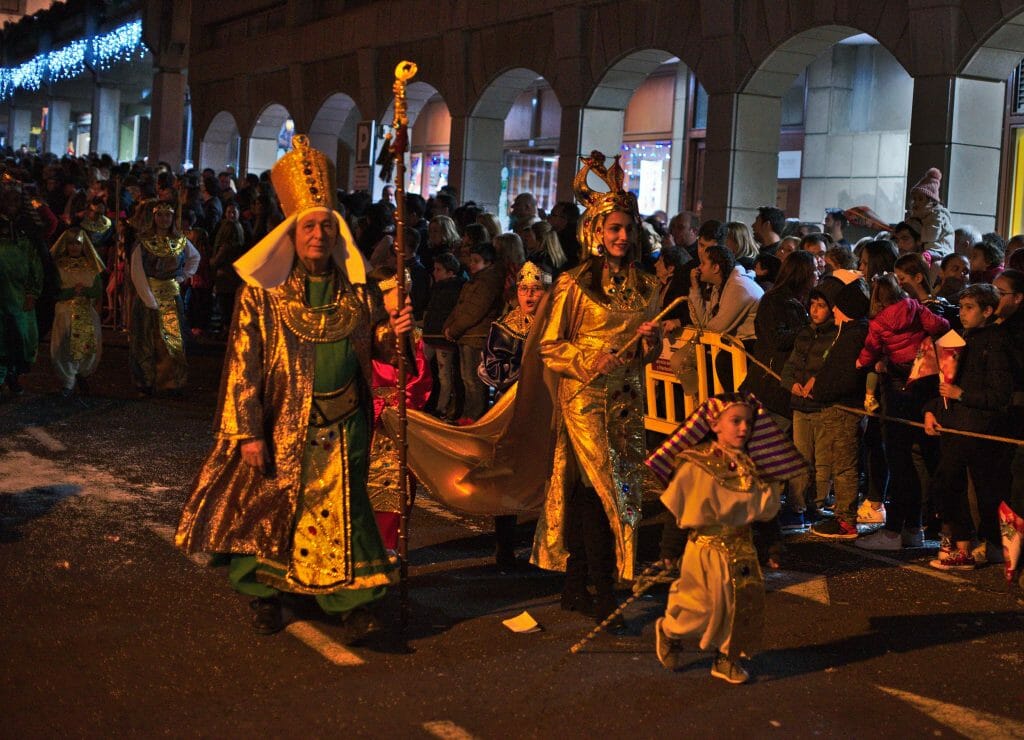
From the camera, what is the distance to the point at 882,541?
8.94m

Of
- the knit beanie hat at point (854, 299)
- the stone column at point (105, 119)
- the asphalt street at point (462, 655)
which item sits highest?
the stone column at point (105, 119)

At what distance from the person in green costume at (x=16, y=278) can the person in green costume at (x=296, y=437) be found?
21.9 feet

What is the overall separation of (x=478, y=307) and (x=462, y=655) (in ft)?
18.1

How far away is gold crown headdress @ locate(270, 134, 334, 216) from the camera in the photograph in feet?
21.3

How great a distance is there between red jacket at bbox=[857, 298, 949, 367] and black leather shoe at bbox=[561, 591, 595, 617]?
2.92 m

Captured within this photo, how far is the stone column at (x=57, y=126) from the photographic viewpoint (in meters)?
59.7

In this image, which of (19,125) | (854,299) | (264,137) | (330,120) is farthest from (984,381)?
(19,125)

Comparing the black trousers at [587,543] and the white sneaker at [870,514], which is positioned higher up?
the black trousers at [587,543]

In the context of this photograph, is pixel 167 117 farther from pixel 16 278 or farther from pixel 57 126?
pixel 16 278

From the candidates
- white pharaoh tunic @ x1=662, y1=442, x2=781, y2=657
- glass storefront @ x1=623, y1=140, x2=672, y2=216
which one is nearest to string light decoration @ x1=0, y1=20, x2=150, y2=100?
glass storefront @ x1=623, y1=140, x2=672, y2=216

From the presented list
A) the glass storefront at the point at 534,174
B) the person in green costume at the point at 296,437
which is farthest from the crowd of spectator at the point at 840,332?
the glass storefront at the point at 534,174

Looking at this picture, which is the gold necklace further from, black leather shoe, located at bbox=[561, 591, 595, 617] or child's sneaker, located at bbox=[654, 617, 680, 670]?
child's sneaker, located at bbox=[654, 617, 680, 670]

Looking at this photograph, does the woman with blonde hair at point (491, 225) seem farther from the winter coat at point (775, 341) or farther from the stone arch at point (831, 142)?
the winter coat at point (775, 341)

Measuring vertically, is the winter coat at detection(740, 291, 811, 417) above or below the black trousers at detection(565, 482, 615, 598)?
above
